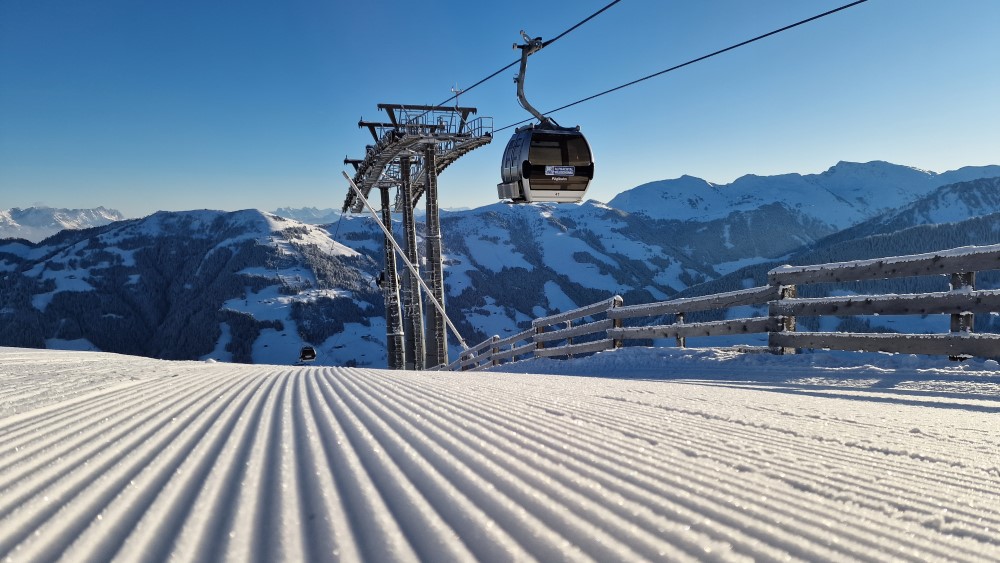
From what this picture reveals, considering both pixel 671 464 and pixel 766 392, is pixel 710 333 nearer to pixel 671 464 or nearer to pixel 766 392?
pixel 766 392

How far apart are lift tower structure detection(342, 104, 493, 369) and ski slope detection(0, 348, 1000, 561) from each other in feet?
47.0

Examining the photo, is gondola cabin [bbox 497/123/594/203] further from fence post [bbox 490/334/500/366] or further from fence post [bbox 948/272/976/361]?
fence post [bbox 948/272/976/361]

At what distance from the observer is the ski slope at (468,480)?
136 cm

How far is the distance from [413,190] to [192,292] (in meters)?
146

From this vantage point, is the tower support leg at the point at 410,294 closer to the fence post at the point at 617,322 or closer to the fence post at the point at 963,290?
the fence post at the point at 617,322

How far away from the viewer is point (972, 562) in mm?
1463

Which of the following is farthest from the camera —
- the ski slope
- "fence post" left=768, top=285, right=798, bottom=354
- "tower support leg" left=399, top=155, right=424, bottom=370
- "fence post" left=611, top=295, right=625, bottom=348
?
"tower support leg" left=399, top=155, right=424, bottom=370

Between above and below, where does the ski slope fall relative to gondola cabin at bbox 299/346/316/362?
above

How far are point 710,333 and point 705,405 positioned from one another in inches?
221

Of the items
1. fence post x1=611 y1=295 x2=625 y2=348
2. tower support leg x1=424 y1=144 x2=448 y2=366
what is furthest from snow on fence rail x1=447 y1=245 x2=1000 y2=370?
tower support leg x1=424 y1=144 x2=448 y2=366

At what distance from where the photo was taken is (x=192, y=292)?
5802 inches

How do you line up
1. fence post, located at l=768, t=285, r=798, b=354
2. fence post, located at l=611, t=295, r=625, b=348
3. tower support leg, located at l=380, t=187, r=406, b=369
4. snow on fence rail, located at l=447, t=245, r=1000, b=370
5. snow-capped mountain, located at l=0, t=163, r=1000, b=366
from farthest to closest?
1. snow-capped mountain, located at l=0, t=163, r=1000, b=366
2. tower support leg, located at l=380, t=187, r=406, b=369
3. fence post, located at l=611, t=295, r=625, b=348
4. fence post, located at l=768, t=285, r=798, b=354
5. snow on fence rail, located at l=447, t=245, r=1000, b=370

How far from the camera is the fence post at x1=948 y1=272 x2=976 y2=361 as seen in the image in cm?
651

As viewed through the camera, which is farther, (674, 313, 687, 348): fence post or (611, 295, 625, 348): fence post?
(611, 295, 625, 348): fence post
